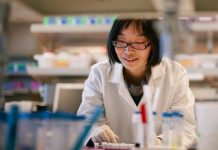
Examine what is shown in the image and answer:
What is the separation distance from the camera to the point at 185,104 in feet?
5.32

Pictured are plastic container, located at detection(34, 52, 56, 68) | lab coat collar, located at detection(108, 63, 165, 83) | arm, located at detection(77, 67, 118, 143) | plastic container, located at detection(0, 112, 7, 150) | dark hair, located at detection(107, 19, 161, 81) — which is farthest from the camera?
plastic container, located at detection(34, 52, 56, 68)

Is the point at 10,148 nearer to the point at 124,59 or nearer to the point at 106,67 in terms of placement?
the point at 124,59

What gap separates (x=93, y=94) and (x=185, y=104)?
420mm

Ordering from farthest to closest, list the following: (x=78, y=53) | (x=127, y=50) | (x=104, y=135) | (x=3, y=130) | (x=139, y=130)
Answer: (x=78, y=53)
(x=127, y=50)
(x=104, y=135)
(x=139, y=130)
(x=3, y=130)

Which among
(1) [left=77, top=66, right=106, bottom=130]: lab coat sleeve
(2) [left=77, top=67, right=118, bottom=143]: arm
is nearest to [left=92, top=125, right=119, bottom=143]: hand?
(2) [left=77, top=67, right=118, bottom=143]: arm

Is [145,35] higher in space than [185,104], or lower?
higher

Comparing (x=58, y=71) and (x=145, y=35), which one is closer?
(x=145, y=35)

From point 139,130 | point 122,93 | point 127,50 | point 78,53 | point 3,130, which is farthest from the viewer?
point 78,53

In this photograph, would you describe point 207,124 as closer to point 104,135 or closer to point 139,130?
point 104,135

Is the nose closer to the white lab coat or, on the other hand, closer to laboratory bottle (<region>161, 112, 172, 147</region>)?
the white lab coat

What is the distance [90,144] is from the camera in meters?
1.40

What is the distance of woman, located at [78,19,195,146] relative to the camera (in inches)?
61.6

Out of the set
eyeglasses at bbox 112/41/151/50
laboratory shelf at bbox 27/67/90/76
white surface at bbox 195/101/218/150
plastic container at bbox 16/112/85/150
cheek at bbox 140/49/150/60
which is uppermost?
eyeglasses at bbox 112/41/151/50

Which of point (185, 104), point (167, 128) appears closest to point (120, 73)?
point (185, 104)
